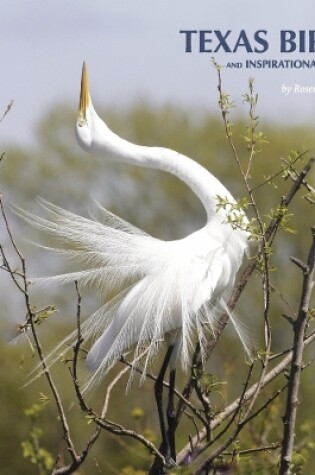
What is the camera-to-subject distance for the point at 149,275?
208 cm

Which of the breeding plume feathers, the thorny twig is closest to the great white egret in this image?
the breeding plume feathers

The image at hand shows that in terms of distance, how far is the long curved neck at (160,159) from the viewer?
2.14 metres

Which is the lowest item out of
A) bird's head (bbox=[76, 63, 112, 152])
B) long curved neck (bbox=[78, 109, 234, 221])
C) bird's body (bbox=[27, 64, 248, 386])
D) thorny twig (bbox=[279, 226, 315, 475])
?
thorny twig (bbox=[279, 226, 315, 475])

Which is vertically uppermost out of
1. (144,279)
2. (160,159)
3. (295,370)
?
(160,159)

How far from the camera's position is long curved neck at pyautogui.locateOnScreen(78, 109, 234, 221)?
2145mm

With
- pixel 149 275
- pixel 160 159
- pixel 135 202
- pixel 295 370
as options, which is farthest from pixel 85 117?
pixel 135 202

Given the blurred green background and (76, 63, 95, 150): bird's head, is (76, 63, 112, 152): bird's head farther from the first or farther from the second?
the blurred green background

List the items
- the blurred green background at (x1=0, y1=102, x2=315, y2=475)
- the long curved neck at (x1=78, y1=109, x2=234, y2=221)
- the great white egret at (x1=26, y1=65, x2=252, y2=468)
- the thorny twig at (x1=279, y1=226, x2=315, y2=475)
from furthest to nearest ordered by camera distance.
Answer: the blurred green background at (x1=0, y1=102, x2=315, y2=475)
the long curved neck at (x1=78, y1=109, x2=234, y2=221)
the great white egret at (x1=26, y1=65, x2=252, y2=468)
the thorny twig at (x1=279, y1=226, x2=315, y2=475)

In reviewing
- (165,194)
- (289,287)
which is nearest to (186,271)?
(289,287)

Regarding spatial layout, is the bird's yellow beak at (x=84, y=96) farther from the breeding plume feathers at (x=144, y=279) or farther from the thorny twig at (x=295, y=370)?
the thorny twig at (x=295, y=370)

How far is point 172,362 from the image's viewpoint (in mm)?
2029

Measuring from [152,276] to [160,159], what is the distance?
1.01 feet

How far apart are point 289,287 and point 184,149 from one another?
111 centimetres

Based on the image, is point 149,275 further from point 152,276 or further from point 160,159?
point 160,159
